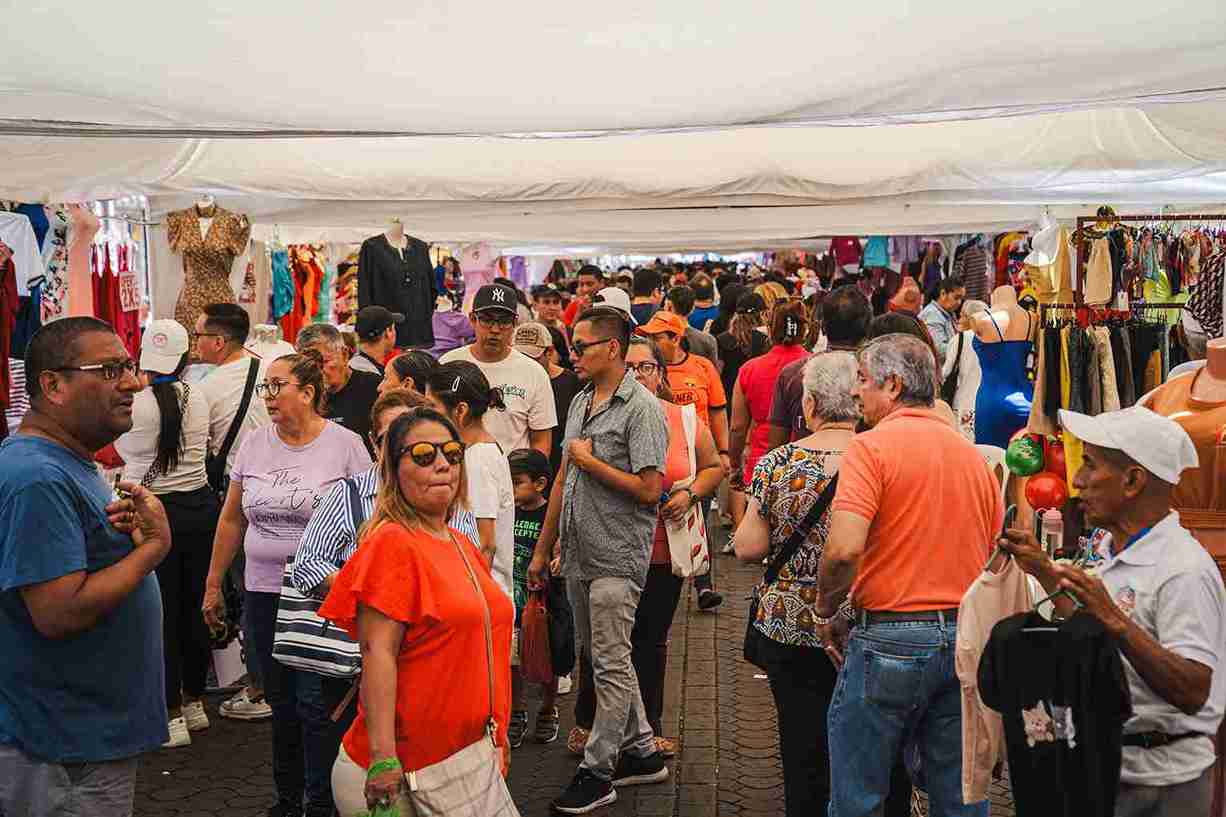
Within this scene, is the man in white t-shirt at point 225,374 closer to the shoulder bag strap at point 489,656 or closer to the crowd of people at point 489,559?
the crowd of people at point 489,559

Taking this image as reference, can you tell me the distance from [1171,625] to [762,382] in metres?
5.44

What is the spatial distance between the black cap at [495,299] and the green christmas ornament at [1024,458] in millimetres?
2713

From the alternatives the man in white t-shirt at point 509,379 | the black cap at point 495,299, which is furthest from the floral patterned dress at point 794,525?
the black cap at point 495,299

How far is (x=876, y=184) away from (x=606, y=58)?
4.84 m

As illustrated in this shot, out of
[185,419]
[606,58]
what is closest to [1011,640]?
[606,58]

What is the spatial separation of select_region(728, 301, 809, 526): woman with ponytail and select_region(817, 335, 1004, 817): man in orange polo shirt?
409 cm

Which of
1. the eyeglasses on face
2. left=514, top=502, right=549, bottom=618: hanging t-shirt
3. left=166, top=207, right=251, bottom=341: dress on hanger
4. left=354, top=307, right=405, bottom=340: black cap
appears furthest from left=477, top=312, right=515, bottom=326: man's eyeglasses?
the eyeglasses on face

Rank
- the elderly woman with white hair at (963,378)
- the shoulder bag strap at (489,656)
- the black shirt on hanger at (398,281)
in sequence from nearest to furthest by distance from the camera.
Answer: the shoulder bag strap at (489,656) → the elderly woman with white hair at (963,378) → the black shirt on hanger at (398,281)

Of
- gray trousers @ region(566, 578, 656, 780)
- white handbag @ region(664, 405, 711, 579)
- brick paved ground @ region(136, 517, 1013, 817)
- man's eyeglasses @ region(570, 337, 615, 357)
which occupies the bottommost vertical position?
brick paved ground @ region(136, 517, 1013, 817)

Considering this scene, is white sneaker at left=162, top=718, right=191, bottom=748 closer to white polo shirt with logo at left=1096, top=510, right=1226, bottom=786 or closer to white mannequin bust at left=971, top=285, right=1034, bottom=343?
white polo shirt with logo at left=1096, top=510, right=1226, bottom=786

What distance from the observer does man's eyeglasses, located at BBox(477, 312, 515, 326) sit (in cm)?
721

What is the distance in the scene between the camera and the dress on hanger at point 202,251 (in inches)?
379

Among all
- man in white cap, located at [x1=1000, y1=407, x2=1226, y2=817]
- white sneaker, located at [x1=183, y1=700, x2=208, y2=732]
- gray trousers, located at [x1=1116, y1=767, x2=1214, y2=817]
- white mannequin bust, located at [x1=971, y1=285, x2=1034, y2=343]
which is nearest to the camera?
man in white cap, located at [x1=1000, y1=407, x2=1226, y2=817]

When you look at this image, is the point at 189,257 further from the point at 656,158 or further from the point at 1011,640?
the point at 1011,640
